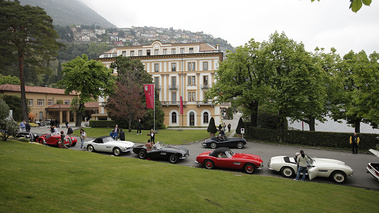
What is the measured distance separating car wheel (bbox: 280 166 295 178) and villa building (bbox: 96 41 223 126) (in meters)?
31.8

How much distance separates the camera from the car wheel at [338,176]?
10.5 m

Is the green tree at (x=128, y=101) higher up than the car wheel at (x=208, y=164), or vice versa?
the green tree at (x=128, y=101)

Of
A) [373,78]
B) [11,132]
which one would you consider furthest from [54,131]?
[373,78]

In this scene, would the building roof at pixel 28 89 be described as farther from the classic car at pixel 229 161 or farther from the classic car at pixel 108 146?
the classic car at pixel 229 161

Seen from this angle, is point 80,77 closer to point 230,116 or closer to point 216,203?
point 216,203

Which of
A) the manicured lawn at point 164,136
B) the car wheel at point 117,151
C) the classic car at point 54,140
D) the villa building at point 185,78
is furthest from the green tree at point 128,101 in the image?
the car wheel at point 117,151

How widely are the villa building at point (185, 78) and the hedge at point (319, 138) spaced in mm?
18359

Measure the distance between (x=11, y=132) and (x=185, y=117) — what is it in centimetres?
3187

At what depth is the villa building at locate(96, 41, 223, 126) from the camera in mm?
43875

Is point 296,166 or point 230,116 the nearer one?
point 296,166

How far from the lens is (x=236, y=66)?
1023 inches

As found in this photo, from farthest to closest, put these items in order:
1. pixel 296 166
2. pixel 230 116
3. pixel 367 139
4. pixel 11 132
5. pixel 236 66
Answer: pixel 230 116, pixel 236 66, pixel 367 139, pixel 11 132, pixel 296 166

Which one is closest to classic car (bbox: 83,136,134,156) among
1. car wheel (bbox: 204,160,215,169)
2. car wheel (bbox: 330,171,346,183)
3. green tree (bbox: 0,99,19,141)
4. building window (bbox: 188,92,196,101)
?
green tree (bbox: 0,99,19,141)

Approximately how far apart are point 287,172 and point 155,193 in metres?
8.08
